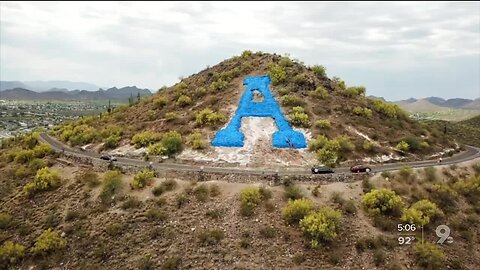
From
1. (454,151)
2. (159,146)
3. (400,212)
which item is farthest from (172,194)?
(454,151)

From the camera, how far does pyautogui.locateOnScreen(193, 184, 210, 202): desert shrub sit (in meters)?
35.7

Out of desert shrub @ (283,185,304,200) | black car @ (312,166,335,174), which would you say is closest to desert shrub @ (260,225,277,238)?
desert shrub @ (283,185,304,200)

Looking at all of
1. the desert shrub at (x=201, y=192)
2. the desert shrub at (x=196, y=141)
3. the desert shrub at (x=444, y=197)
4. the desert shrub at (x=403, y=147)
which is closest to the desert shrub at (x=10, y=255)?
the desert shrub at (x=201, y=192)

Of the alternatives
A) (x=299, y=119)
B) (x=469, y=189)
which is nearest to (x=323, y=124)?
(x=299, y=119)

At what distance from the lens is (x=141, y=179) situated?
37.9m

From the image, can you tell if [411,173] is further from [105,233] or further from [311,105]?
[105,233]

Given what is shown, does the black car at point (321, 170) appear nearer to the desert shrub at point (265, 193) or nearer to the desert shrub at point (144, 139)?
the desert shrub at point (265, 193)

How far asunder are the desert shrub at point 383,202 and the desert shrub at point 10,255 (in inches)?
1092

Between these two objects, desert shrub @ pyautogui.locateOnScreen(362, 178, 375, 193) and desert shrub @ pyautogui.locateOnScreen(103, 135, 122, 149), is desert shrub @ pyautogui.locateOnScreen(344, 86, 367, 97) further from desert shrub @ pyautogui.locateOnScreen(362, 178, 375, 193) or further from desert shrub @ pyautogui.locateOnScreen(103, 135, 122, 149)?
desert shrub @ pyautogui.locateOnScreen(103, 135, 122, 149)

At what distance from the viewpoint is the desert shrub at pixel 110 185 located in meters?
37.2

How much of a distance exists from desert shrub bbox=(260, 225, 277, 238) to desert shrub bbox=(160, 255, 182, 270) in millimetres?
6442

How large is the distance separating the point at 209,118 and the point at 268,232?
20.5 m

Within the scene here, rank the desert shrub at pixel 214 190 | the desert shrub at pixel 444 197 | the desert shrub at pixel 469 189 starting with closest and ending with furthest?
the desert shrub at pixel 214 190 < the desert shrub at pixel 444 197 < the desert shrub at pixel 469 189

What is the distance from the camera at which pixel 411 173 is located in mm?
40500
